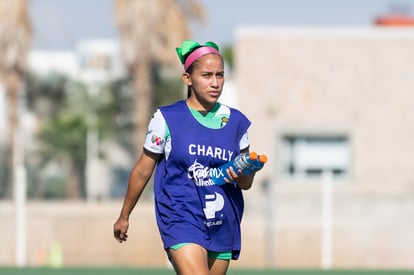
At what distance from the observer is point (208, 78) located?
5852 millimetres

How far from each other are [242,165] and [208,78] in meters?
0.52

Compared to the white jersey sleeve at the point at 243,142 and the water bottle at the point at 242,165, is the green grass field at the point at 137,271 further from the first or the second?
the water bottle at the point at 242,165

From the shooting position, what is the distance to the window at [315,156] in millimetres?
24906

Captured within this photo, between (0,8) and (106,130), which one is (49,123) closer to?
(106,130)

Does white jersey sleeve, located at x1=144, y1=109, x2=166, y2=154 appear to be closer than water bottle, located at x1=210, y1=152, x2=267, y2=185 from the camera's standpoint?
No

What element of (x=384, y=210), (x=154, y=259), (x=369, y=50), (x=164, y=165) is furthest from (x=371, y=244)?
(x=164, y=165)

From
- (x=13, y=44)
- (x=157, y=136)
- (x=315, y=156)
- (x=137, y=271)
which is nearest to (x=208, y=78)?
(x=157, y=136)

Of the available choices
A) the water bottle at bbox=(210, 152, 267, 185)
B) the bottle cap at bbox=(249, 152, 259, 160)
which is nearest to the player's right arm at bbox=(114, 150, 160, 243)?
the water bottle at bbox=(210, 152, 267, 185)

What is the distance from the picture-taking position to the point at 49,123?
31.5 meters

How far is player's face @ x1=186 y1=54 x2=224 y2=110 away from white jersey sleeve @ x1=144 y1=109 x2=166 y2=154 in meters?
0.24

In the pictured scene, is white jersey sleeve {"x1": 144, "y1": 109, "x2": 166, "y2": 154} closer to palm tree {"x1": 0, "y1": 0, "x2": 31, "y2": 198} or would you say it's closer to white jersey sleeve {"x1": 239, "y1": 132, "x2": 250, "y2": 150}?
white jersey sleeve {"x1": 239, "y1": 132, "x2": 250, "y2": 150}

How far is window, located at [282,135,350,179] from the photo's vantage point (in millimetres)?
24906

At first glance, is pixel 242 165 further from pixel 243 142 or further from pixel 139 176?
pixel 139 176

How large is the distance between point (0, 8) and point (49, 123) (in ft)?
12.6
